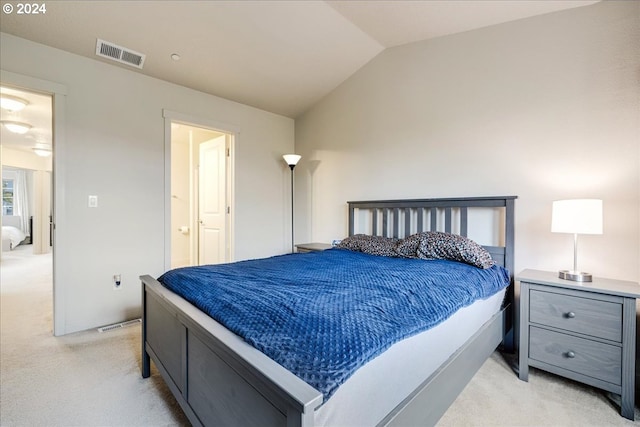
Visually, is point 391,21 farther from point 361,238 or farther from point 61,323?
point 61,323

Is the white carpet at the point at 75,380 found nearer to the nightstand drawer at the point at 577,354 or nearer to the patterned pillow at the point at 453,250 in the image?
the patterned pillow at the point at 453,250

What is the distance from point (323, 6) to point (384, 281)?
7.62 feet

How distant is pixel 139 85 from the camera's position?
2941mm

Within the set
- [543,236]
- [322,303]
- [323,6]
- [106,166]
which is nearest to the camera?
[322,303]

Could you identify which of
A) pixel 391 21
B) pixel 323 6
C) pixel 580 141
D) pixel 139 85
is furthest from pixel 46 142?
pixel 580 141

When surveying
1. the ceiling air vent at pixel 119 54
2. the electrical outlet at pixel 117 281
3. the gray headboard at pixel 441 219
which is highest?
the ceiling air vent at pixel 119 54

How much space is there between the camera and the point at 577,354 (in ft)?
5.79

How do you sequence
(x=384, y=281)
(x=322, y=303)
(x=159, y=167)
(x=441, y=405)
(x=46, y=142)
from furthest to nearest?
(x=46, y=142) → (x=159, y=167) → (x=384, y=281) → (x=441, y=405) → (x=322, y=303)

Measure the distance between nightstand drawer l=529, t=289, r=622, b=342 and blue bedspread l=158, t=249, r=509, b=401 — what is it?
0.84 feet

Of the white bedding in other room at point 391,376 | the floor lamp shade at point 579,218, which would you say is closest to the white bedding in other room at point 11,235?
the white bedding in other room at point 391,376

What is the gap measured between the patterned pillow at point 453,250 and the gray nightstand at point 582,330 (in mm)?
269

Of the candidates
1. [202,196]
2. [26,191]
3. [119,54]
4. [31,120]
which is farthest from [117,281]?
[26,191]

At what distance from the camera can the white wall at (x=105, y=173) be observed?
2.53 metres

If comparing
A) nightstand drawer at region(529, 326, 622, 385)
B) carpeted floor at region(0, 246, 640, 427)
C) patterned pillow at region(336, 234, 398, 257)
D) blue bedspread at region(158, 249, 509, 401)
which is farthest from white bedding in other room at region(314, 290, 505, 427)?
patterned pillow at region(336, 234, 398, 257)
